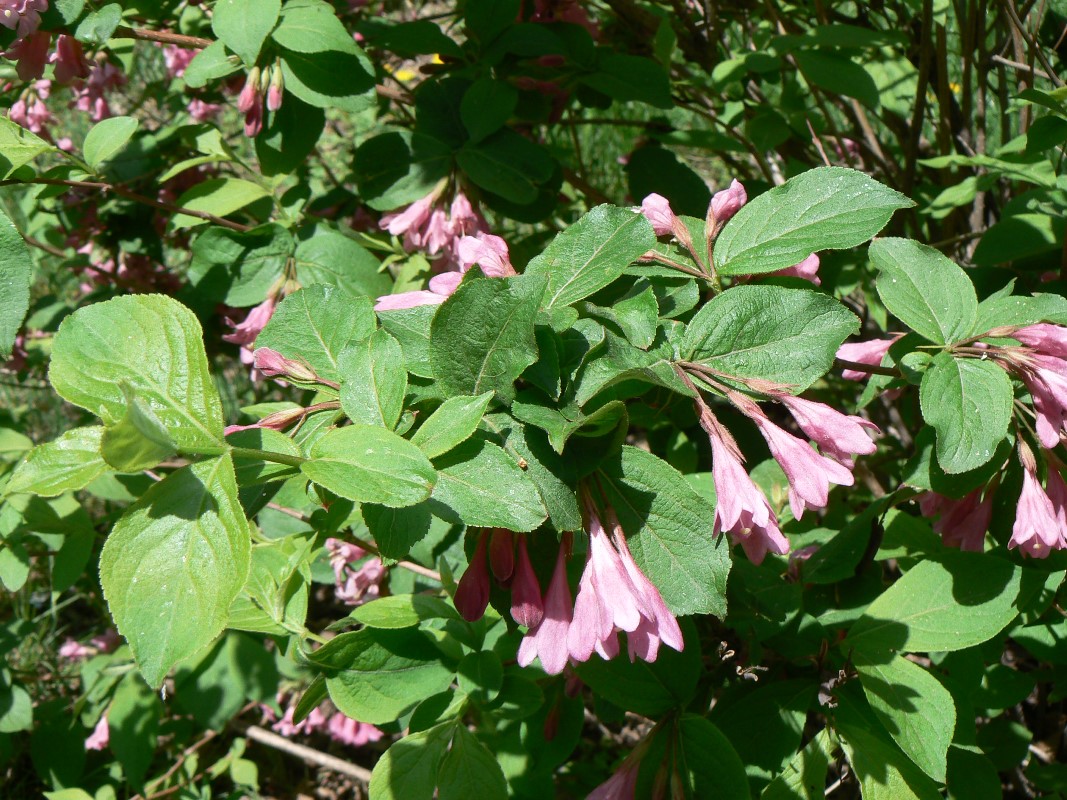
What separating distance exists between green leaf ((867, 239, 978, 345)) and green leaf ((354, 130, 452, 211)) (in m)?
0.93

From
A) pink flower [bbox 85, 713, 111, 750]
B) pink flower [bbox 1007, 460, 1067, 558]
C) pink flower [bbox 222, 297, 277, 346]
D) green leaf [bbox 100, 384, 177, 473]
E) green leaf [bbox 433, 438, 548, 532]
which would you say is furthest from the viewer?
pink flower [bbox 85, 713, 111, 750]

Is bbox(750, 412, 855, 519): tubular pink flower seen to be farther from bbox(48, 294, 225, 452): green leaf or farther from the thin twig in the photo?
the thin twig

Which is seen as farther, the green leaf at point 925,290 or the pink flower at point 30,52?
the pink flower at point 30,52

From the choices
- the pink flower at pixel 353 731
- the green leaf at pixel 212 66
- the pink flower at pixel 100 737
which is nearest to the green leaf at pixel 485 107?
the green leaf at pixel 212 66

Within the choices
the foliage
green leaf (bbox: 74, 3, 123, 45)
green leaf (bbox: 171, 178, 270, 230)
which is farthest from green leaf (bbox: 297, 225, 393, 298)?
green leaf (bbox: 74, 3, 123, 45)

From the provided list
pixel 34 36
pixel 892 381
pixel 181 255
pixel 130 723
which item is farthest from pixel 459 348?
pixel 181 255

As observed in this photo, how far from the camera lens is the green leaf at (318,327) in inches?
41.3

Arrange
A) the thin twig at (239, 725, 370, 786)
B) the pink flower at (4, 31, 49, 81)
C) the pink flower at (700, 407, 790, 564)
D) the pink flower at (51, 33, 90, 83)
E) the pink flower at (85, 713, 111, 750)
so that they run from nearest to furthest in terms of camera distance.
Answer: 1. the pink flower at (700, 407, 790, 564)
2. the pink flower at (4, 31, 49, 81)
3. the pink flower at (51, 33, 90, 83)
4. the thin twig at (239, 725, 370, 786)
5. the pink flower at (85, 713, 111, 750)

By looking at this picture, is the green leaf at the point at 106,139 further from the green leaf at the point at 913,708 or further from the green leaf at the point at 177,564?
the green leaf at the point at 913,708

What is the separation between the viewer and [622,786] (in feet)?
3.97

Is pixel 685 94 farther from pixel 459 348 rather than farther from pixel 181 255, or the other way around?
pixel 181 255

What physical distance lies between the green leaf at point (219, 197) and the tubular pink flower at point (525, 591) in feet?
3.88

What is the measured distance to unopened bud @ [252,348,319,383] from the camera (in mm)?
1006

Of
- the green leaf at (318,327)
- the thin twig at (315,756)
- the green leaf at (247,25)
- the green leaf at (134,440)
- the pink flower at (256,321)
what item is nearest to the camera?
the green leaf at (134,440)
